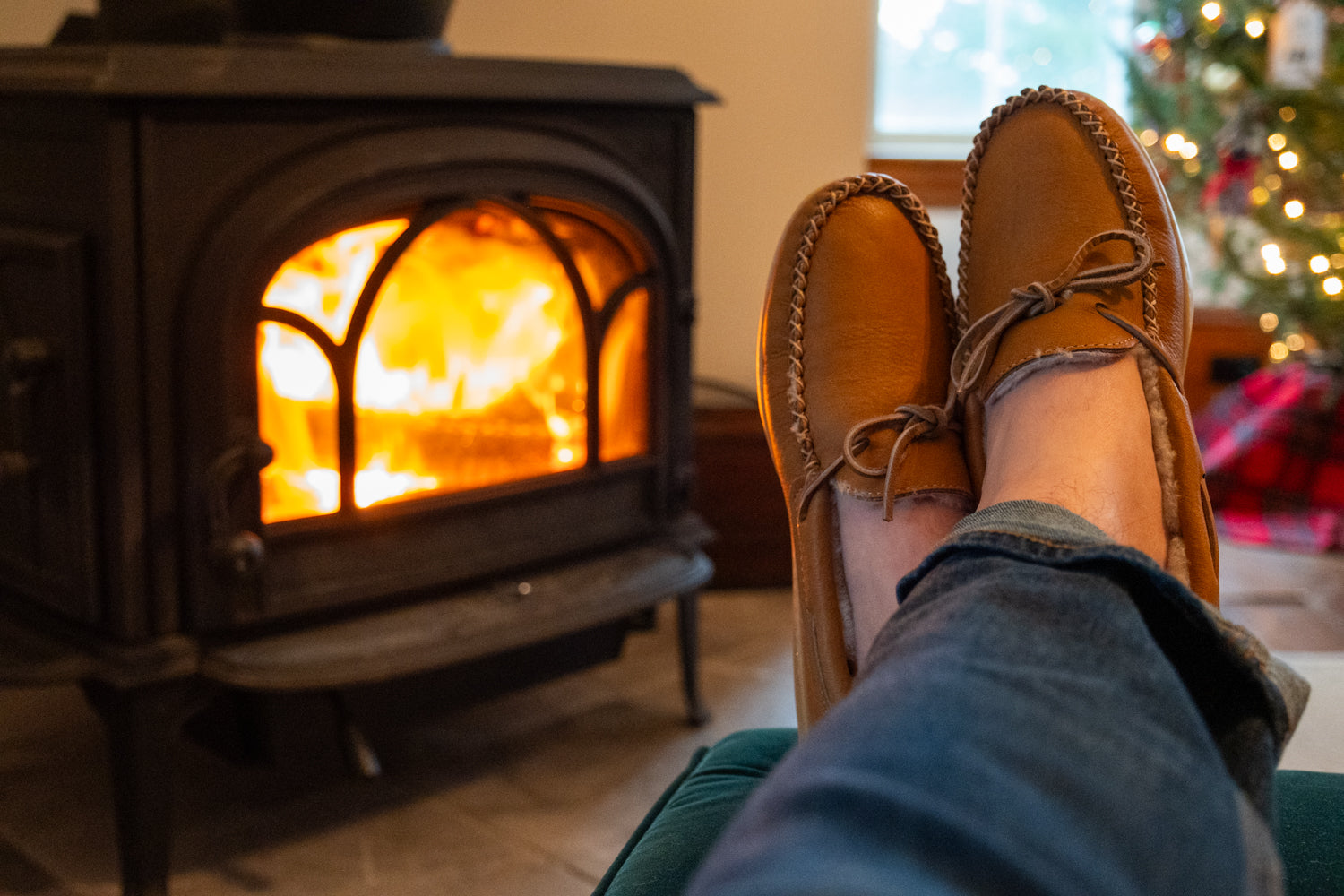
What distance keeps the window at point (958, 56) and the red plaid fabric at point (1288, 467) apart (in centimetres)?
83

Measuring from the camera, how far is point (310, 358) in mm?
→ 1363

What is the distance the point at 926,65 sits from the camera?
3055 millimetres

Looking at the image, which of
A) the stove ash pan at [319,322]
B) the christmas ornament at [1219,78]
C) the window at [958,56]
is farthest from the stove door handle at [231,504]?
the christmas ornament at [1219,78]

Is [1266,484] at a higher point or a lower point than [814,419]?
lower

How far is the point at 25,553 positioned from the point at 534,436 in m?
0.57

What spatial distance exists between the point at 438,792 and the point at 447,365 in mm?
529

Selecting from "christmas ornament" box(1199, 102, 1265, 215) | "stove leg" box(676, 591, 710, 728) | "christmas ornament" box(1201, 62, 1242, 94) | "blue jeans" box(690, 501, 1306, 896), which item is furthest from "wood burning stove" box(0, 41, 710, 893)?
"christmas ornament" box(1201, 62, 1242, 94)

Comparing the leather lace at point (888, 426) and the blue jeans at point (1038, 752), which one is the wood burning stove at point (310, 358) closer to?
the leather lace at point (888, 426)

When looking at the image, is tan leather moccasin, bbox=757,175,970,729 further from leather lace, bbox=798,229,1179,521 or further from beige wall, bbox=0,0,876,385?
beige wall, bbox=0,0,876,385

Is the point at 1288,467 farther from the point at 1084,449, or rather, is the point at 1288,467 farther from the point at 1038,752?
the point at 1038,752

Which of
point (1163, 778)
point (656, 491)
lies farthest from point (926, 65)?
point (1163, 778)

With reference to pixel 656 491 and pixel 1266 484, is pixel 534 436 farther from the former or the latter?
pixel 1266 484

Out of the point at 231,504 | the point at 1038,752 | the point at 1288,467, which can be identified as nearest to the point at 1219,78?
the point at 1288,467

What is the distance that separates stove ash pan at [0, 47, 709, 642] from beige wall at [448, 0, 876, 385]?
50cm
